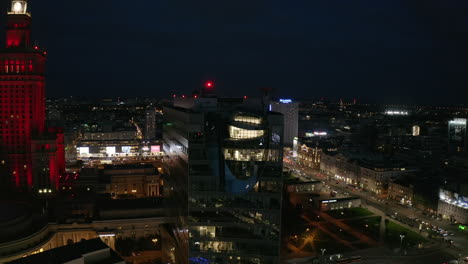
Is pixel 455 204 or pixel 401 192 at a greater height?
pixel 455 204

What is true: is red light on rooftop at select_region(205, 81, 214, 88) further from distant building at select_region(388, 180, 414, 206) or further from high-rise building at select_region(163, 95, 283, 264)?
distant building at select_region(388, 180, 414, 206)

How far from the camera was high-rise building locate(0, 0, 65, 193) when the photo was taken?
50750mm

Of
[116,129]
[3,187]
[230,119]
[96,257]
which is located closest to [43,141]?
[3,187]

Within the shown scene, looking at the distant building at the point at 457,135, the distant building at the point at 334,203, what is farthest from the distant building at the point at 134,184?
the distant building at the point at 457,135

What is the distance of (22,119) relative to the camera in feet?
169

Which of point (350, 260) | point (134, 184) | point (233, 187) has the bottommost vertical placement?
point (350, 260)

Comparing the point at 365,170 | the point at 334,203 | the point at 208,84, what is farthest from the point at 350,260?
the point at 365,170

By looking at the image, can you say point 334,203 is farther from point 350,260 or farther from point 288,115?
point 288,115

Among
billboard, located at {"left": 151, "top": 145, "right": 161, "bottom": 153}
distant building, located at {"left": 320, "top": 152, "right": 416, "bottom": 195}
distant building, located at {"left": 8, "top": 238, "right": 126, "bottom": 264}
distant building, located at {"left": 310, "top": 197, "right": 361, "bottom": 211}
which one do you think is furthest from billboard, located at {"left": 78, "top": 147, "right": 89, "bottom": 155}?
distant building, located at {"left": 8, "top": 238, "right": 126, "bottom": 264}

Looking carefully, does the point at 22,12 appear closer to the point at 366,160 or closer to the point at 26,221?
the point at 26,221

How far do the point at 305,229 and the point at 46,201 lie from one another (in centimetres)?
3210

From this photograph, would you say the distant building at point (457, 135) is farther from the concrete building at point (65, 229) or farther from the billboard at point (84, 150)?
the billboard at point (84, 150)

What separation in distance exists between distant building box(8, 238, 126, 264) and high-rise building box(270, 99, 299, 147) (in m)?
91.1

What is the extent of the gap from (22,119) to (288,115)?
80484 millimetres
